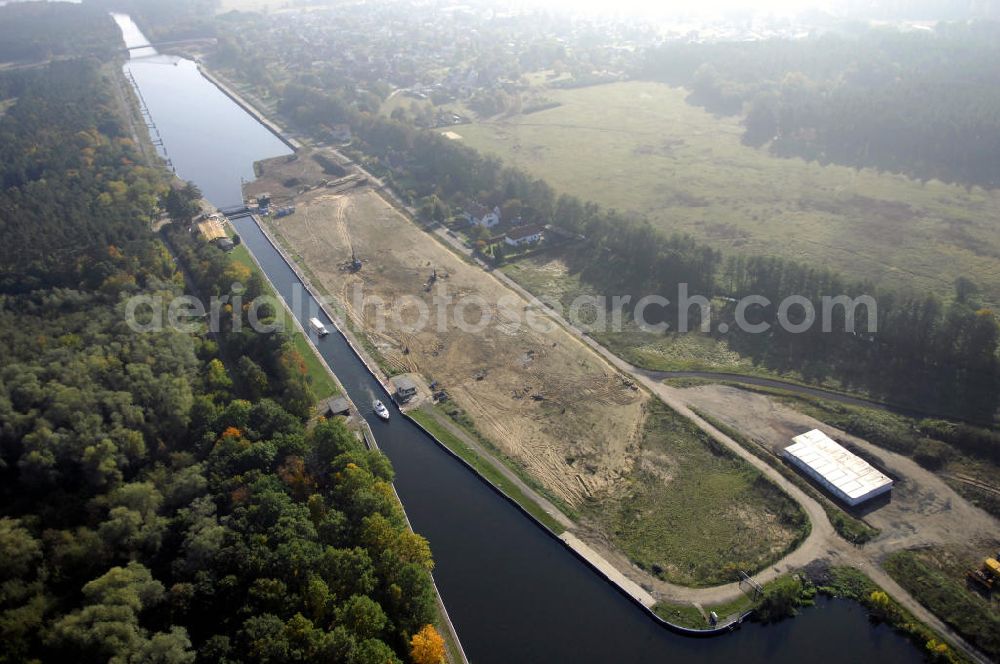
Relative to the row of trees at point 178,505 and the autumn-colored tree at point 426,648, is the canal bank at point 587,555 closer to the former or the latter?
the row of trees at point 178,505

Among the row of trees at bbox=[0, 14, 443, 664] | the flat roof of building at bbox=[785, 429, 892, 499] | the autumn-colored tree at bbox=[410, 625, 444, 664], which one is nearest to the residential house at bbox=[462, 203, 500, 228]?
the row of trees at bbox=[0, 14, 443, 664]

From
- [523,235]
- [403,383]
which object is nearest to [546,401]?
[403,383]

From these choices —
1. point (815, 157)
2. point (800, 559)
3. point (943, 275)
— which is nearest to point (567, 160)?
point (815, 157)

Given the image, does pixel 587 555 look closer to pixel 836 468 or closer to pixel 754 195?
pixel 836 468

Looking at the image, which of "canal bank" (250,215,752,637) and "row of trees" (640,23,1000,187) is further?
"row of trees" (640,23,1000,187)

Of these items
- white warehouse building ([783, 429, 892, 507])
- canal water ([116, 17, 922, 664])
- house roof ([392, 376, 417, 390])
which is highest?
house roof ([392, 376, 417, 390])

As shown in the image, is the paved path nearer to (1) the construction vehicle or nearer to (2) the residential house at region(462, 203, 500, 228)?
(1) the construction vehicle
